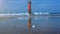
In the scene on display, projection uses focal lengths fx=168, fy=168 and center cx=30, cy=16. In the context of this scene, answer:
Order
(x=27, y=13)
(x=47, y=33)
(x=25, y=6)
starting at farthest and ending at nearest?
(x=25, y=6) < (x=27, y=13) < (x=47, y=33)

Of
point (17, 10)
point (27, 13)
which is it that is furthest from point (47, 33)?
point (17, 10)

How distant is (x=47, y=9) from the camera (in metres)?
3.85

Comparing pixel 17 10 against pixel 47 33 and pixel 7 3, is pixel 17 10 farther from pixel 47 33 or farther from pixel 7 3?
pixel 47 33

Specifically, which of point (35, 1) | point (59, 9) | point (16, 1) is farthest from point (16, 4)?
point (59, 9)

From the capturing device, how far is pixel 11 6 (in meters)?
3.89

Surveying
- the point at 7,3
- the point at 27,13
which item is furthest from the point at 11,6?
the point at 27,13

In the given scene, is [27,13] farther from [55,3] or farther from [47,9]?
[55,3]

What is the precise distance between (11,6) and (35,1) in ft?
1.86

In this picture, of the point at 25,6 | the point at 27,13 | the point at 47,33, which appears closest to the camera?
the point at 47,33

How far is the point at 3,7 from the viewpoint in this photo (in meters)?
3.87

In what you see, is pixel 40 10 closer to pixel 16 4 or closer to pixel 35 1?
pixel 35 1

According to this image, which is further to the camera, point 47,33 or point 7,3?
point 7,3

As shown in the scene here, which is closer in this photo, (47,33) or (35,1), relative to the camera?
(47,33)

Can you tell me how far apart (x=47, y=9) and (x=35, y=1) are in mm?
333
